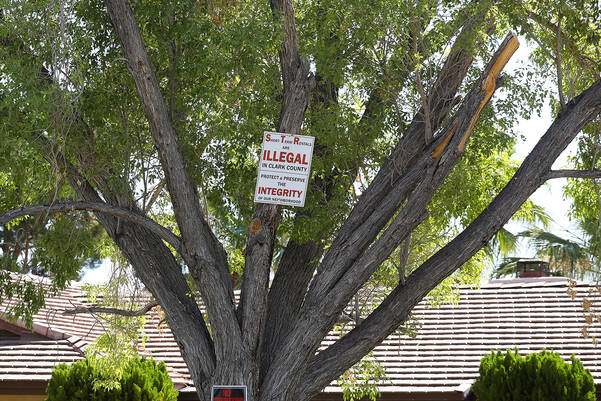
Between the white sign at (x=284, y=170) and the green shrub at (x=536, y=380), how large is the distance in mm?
5095

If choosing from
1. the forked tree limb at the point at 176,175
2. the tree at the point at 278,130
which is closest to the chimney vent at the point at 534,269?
the tree at the point at 278,130

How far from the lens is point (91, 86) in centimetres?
888

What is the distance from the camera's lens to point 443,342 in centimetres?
1407

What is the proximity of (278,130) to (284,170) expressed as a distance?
2.08 feet

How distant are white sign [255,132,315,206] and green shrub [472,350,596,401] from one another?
5.09 metres

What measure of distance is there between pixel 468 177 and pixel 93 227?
467cm

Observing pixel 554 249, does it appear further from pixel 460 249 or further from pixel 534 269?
pixel 460 249

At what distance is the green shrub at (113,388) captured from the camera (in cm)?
1220

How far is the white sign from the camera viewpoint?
813 centimetres

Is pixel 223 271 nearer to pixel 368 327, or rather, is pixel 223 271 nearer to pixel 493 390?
pixel 368 327

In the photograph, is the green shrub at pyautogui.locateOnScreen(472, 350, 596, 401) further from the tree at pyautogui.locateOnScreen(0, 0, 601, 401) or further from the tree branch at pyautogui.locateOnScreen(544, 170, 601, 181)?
the tree branch at pyautogui.locateOnScreen(544, 170, 601, 181)

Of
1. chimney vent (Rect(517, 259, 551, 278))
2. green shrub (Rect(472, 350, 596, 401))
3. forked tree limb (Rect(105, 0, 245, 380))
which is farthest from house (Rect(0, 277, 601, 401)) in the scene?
forked tree limb (Rect(105, 0, 245, 380))

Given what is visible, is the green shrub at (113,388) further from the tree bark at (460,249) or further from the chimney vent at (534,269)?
the chimney vent at (534,269)

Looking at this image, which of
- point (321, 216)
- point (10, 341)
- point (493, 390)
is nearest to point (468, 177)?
point (321, 216)
